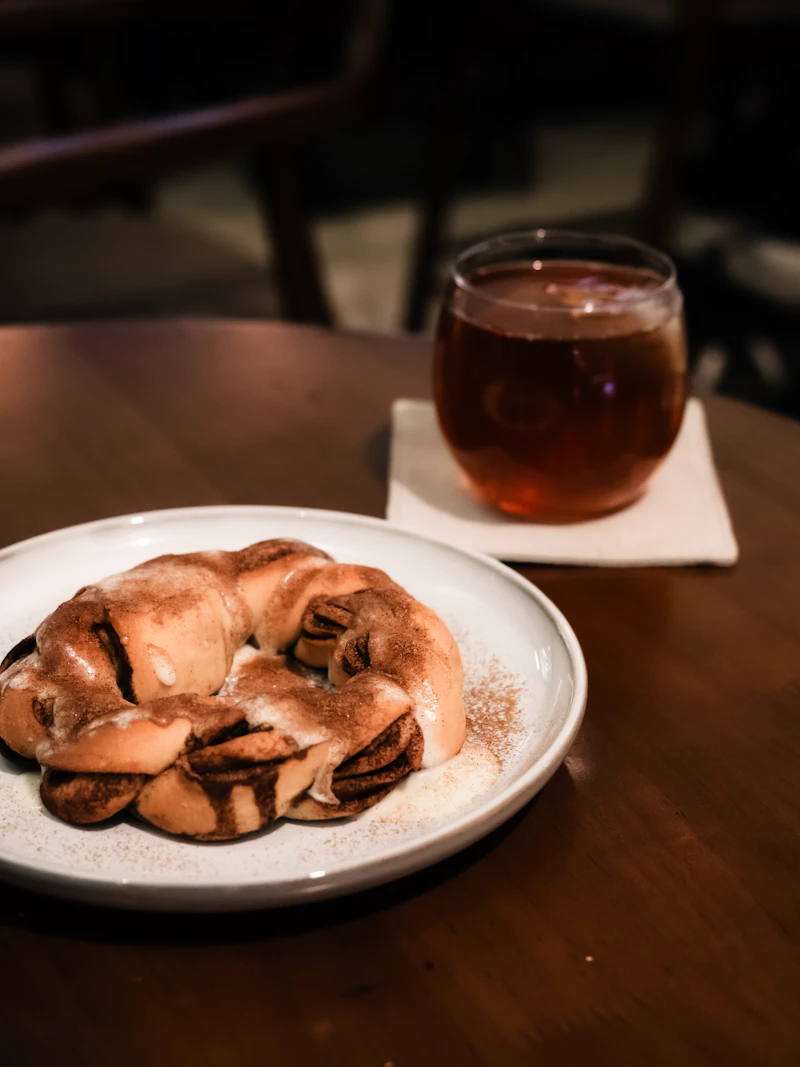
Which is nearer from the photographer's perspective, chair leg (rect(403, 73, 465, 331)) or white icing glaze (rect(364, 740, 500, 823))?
white icing glaze (rect(364, 740, 500, 823))

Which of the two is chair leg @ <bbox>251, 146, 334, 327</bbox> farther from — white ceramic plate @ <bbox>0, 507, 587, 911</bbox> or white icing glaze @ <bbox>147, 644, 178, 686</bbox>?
white icing glaze @ <bbox>147, 644, 178, 686</bbox>

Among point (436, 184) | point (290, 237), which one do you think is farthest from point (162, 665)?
point (436, 184)

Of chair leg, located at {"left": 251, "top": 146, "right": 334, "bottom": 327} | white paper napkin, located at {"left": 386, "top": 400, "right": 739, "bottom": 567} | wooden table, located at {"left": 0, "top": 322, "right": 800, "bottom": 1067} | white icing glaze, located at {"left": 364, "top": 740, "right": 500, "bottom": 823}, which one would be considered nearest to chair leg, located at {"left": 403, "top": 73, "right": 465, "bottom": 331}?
chair leg, located at {"left": 251, "top": 146, "right": 334, "bottom": 327}

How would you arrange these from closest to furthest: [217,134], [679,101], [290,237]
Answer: [217,134] → [290,237] → [679,101]

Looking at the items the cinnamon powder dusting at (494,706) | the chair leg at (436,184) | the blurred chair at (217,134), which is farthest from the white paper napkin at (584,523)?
the chair leg at (436,184)

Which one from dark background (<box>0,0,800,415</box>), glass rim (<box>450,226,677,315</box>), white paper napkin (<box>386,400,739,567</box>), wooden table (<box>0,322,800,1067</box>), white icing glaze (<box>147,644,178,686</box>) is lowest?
dark background (<box>0,0,800,415</box>)

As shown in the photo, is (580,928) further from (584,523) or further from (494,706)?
(584,523)

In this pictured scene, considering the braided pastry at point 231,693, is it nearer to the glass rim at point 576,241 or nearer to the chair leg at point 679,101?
the glass rim at point 576,241
